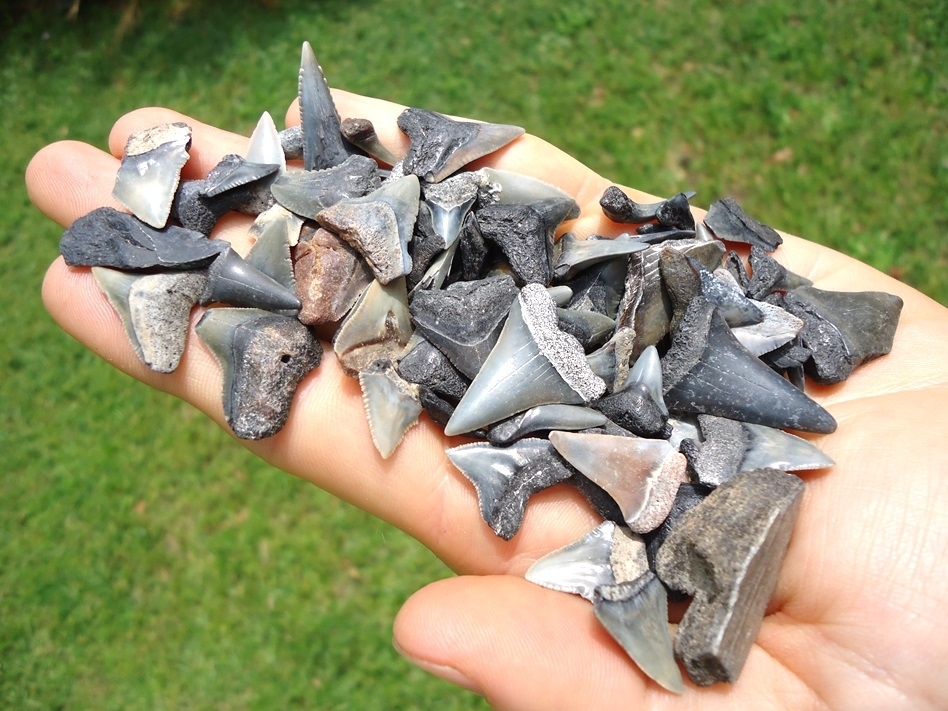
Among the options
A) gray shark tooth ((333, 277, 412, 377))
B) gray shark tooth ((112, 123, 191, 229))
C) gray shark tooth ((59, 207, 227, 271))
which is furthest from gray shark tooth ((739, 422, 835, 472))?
gray shark tooth ((112, 123, 191, 229))

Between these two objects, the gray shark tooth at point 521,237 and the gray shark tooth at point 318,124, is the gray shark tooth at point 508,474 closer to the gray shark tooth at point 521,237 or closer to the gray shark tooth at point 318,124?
the gray shark tooth at point 521,237

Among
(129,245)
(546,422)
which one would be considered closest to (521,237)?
(546,422)

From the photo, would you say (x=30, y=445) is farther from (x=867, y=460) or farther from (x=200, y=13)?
(x=867, y=460)

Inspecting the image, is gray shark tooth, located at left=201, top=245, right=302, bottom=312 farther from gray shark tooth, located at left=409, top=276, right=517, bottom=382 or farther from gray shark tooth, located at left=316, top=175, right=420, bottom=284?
gray shark tooth, located at left=409, top=276, right=517, bottom=382

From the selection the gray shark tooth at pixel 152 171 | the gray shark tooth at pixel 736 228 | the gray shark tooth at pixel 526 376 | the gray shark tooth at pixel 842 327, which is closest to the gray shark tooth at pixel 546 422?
the gray shark tooth at pixel 526 376

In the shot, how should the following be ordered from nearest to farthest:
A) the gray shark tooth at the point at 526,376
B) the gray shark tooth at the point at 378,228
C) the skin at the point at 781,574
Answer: the skin at the point at 781,574 → the gray shark tooth at the point at 526,376 → the gray shark tooth at the point at 378,228

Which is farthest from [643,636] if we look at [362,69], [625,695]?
[362,69]
